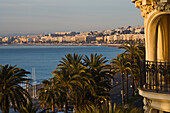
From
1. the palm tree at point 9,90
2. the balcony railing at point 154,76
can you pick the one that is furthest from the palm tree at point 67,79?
the balcony railing at point 154,76

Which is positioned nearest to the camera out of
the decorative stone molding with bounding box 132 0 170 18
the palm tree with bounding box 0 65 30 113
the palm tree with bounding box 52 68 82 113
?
the decorative stone molding with bounding box 132 0 170 18

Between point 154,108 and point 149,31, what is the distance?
263cm

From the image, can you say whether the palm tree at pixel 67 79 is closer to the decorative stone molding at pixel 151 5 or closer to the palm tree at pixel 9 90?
the palm tree at pixel 9 90

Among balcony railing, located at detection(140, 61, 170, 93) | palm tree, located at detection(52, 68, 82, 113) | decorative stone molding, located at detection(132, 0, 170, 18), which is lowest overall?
palm tree, located at detection(52, 68, 82, 113)

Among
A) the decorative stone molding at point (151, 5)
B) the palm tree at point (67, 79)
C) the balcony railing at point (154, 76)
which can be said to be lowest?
the palm tree at point (67, 79)

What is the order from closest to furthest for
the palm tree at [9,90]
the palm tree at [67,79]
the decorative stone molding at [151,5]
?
the decorative stone molding at [151,5] → the palm tree at [9,90] → the palm tree at [67,79]

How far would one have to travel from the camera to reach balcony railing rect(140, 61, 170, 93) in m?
9.89

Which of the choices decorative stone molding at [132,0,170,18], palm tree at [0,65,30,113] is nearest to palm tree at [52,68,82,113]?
palm tree at [0,65,30,113]

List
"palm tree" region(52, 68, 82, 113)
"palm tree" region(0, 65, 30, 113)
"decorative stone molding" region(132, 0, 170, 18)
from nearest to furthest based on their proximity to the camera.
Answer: "decorative stone molding" region(132, 0, 170, 18), "palm tree" region(0, 65, 30, 113), "palm tree" region(52, 68, 82, 113)

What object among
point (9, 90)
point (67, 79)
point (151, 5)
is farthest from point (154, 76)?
point (67, 79)

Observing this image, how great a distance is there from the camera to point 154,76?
1036 centimetres

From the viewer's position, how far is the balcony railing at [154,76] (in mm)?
9891

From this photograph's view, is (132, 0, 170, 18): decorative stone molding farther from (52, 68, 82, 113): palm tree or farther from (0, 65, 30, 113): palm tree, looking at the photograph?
(52, 68, 82, 113): palm tree

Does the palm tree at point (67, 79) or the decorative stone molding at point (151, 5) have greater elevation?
the decorative stone molding at point (151, 5)
